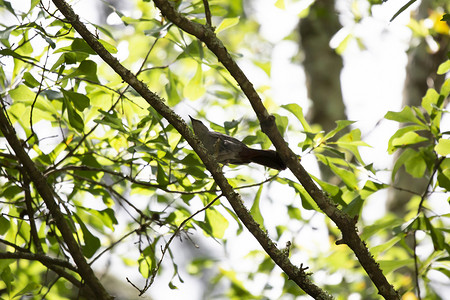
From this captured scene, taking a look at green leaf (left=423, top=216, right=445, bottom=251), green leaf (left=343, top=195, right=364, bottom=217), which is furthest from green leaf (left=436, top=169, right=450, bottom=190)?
green leaf (left=343, top=195, right=364, bottom=217)

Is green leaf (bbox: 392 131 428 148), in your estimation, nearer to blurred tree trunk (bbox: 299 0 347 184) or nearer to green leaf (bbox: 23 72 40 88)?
green leaf (bbox: 23 72 40 88)

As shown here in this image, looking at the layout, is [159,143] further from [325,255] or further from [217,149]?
[325,255]

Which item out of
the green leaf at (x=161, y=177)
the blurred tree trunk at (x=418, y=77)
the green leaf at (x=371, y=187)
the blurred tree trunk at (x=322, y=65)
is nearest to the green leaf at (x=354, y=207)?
the green leaf at (x=371, y=187)

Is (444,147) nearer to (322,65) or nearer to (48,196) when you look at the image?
(48,196)

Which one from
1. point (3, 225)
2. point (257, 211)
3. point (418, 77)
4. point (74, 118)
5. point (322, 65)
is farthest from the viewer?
point (322, 65)

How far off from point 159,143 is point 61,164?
0.53 m

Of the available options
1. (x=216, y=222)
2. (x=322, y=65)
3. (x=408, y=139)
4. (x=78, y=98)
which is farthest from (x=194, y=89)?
(x=322, y=65)

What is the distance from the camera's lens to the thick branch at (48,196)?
177cm

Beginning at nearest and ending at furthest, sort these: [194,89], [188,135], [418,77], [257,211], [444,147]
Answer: [188,135], [444,147], [257,211], [194,89], [418,77]

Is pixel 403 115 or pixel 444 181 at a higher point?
pixel 403 115

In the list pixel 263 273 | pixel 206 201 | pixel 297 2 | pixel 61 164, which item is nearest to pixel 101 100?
pixel 61 164

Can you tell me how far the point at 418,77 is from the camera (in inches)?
165

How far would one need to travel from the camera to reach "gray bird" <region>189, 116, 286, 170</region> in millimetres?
1742

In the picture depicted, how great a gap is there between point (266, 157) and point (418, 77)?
2889mm
